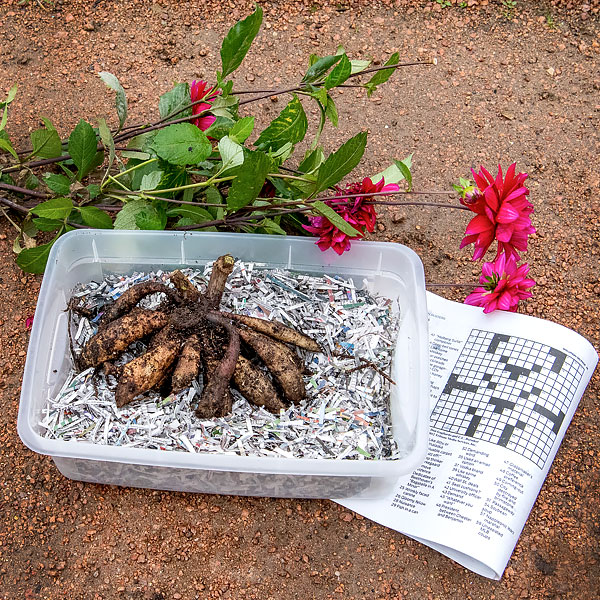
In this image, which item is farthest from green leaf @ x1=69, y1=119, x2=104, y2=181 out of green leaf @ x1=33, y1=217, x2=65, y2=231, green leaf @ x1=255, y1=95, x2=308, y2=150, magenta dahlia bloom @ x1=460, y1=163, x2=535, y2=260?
magenta dahlia bloom @ x1=460, y1=163, x2=535, y2=260

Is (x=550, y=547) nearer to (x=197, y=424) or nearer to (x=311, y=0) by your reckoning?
(x=197, y=424)

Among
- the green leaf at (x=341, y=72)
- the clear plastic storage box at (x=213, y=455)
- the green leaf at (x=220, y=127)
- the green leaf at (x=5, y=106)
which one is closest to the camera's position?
the clear plastic storage box at (x=213, y=455)

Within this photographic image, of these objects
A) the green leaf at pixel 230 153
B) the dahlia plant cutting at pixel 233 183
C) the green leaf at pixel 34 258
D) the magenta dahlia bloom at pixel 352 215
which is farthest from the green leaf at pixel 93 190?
the magenta dahlia bloom at pixel 352 215

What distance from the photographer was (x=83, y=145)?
137cm

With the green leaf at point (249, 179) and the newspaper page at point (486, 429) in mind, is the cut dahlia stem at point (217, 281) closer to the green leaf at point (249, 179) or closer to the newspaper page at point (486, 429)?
the green leaf at point (249, 179)

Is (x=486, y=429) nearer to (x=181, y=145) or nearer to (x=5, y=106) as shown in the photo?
(x=181, y=145)

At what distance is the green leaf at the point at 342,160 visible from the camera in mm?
1201

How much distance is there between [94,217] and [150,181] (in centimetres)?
16

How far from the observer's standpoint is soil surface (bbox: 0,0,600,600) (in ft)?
4.09

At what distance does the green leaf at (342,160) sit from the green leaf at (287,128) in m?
0.15

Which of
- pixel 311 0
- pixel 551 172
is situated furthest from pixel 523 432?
pixel 311 0

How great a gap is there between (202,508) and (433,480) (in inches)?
17.1

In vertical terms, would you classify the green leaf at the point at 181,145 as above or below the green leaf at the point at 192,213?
above

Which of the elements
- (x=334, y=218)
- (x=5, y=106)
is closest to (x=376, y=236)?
(x=334, y=218)
